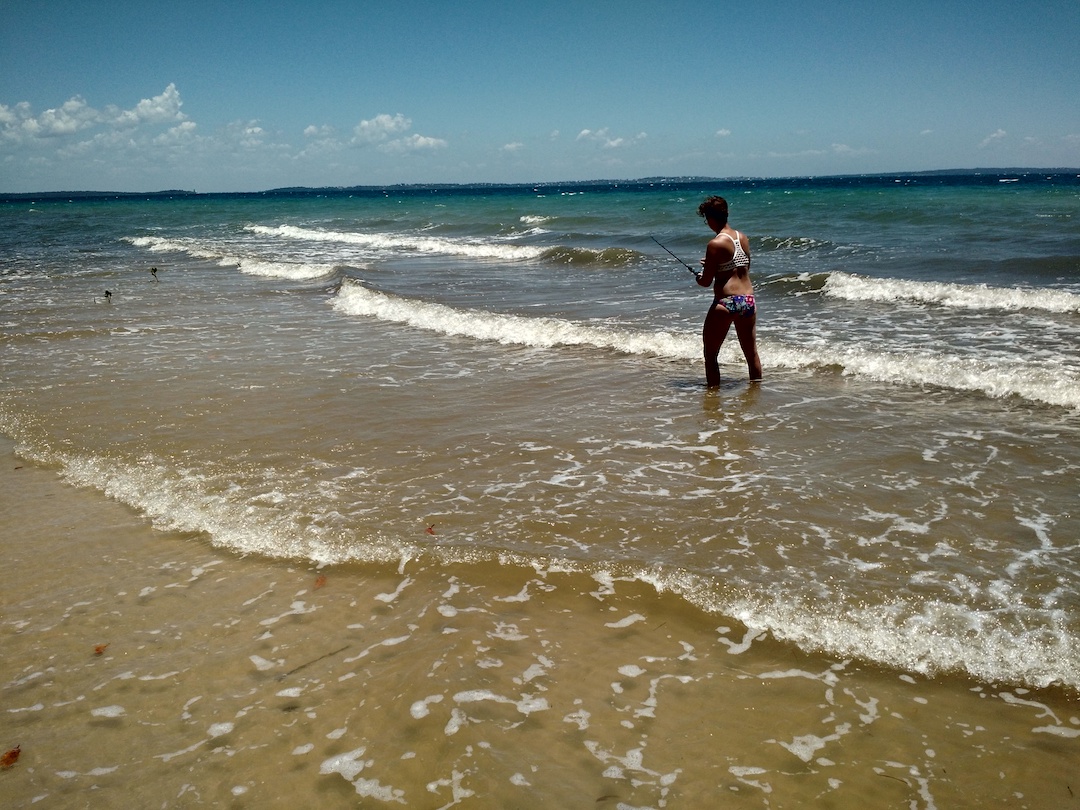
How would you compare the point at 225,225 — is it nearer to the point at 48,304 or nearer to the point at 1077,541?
the point at 48,304

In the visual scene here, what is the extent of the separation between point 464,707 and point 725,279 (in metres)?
5.97

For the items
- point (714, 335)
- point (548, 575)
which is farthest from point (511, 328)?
point (548, 575)

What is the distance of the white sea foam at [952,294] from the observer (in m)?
12.3

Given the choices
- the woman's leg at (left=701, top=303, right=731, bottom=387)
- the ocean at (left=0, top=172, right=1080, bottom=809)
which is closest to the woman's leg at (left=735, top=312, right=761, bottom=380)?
the woman's leg at (left=701, top=303, right=731, bottom=387)

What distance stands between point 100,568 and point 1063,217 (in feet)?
107

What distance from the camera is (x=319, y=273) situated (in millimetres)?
20719

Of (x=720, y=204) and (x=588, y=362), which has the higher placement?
(x=720, y=204)

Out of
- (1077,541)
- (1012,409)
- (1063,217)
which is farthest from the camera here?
(1063,217)

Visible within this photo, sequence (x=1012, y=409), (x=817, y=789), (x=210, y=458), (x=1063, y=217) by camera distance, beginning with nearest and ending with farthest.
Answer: (x=817, y=789) → (x=210, y=458) → (x=1012, y=409) → (x=1063, y=217)

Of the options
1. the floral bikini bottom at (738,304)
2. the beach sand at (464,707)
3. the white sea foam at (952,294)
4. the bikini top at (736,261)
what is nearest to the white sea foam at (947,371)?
the floral bikini bottom at (738,304)

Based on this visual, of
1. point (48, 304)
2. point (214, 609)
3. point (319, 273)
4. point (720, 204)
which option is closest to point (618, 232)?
point (319, 273)

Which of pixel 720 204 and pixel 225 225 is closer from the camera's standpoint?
pixel 720 204

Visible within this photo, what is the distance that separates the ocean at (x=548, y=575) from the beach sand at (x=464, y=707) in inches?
0.6

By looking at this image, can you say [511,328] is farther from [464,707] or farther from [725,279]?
[464,707]
